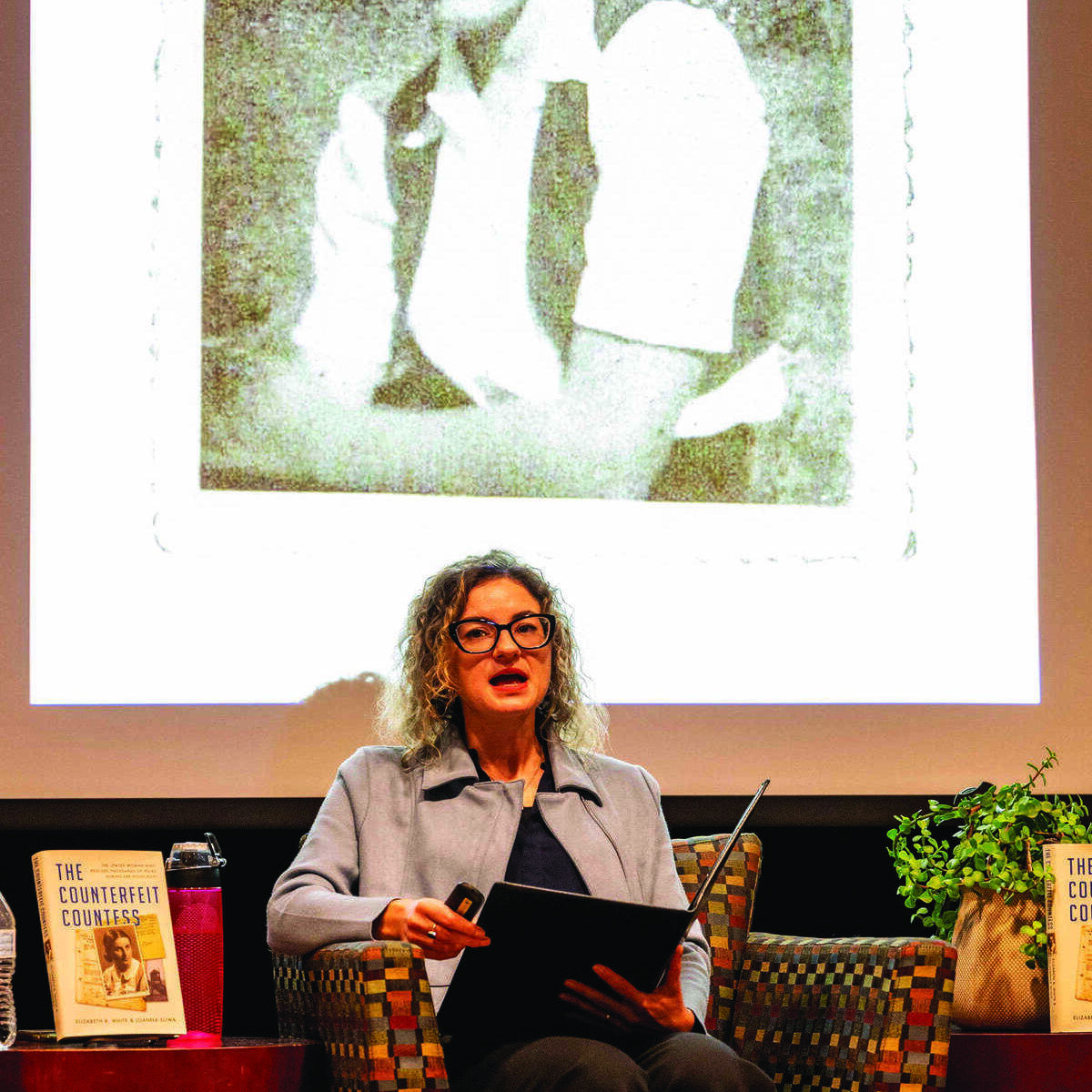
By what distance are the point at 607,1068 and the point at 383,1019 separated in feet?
0.97

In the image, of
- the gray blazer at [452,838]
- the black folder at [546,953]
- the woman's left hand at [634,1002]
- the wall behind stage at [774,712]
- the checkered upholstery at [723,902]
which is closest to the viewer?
the black folder at [546,953]

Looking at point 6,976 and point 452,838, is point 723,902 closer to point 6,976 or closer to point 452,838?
point 452,838

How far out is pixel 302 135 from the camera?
283cm

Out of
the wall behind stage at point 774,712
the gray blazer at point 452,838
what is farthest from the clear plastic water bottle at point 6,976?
the wall behind stage at point 774,712

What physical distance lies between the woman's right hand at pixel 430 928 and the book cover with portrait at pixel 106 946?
0.33 m

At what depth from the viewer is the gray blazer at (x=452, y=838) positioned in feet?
7.45

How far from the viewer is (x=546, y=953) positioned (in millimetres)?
1998

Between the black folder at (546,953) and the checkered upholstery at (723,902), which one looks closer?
the black folder at (546,953)

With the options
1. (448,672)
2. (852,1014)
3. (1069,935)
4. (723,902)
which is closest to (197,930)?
(448,672)

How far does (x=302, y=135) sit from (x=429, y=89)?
254mm

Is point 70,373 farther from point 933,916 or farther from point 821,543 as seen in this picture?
point 933,916

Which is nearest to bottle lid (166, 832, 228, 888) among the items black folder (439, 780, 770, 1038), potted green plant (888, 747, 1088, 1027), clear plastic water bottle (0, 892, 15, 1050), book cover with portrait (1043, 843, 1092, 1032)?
clear plastic water bottle (0, 892, 15, 1050)

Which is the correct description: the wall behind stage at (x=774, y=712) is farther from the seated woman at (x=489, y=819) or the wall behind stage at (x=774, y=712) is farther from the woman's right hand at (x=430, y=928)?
the woman's right hand at (x=430, y=928)

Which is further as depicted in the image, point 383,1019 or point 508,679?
point 508,679
